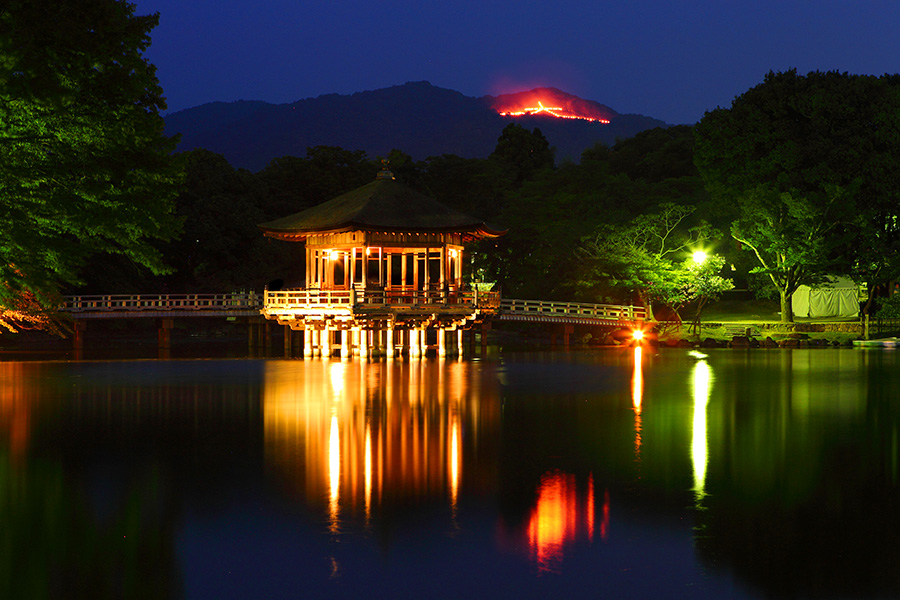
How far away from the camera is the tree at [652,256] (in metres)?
47.6

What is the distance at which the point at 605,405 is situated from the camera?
21.0 metres

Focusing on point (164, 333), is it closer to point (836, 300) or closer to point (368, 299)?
point (368, 299)

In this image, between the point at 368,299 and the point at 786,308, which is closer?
the point at 368,299

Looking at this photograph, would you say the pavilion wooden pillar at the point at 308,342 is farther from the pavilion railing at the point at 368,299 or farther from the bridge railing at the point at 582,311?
the bridge railing at the point at 582,311

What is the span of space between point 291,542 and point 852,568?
5.35 meters

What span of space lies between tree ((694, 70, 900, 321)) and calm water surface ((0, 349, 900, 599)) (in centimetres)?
2497

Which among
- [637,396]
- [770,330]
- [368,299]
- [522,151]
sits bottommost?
[637,396]

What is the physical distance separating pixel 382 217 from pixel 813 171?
2186cm

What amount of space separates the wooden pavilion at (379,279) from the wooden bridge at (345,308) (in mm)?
56

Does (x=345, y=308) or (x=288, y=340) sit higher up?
(x=345, y=308)

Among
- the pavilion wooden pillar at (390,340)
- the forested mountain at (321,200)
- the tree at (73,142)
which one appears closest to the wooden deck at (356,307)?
the pavilion wooden pillar at (390,340)

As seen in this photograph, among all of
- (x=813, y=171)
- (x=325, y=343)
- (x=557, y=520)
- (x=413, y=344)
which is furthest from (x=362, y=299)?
(x=557, y=520)

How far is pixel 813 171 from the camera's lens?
4594cm

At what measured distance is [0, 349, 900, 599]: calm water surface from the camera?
8.32 metres
